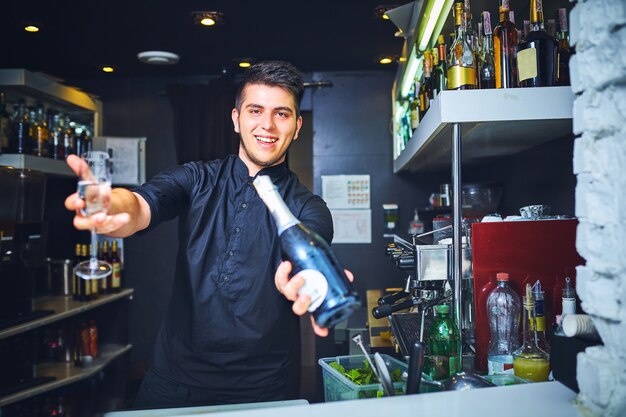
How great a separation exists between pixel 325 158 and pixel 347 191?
1.13ft

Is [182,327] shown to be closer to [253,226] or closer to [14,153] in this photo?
[253,226]

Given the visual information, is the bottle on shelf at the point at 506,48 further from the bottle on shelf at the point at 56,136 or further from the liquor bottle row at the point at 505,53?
the bottle on shelf at the point at 56,136

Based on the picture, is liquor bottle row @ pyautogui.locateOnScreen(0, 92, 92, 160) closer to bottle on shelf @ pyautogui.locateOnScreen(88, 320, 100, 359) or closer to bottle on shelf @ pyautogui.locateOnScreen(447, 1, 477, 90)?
bottle on shelf @ pyautogui.locateOnScreen(88, 320, 100, 359)

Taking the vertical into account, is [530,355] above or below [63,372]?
above

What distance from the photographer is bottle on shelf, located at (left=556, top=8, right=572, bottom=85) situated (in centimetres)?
167

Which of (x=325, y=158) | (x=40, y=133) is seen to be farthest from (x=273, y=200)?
(x=325, y=158)

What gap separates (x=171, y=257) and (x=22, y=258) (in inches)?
65.3

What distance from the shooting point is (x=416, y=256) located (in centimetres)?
168

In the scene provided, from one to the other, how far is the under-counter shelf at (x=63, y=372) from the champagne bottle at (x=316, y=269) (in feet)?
7.86

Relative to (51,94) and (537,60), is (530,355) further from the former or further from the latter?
(51,94)

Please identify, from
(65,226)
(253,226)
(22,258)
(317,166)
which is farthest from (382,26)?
(65,226)

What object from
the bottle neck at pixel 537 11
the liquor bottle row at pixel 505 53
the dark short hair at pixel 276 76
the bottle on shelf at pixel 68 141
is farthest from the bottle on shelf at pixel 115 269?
the bottle neck at pixel 537 11

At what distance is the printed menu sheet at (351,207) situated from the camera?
447 cm

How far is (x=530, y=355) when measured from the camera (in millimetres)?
1445
